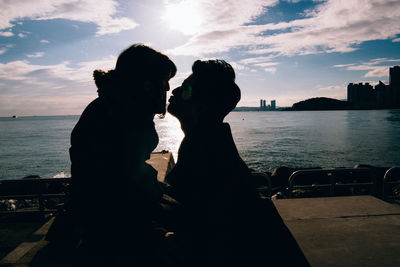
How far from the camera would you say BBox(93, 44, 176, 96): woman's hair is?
4.50ft

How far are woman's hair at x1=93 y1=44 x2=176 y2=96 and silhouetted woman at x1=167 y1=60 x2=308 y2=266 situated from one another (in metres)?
0.20

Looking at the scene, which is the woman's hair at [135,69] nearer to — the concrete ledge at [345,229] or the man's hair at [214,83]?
the man's hair at [214,83]

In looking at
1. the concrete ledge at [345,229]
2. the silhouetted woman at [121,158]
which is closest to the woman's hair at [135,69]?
the silhouetted woman at [121,158]

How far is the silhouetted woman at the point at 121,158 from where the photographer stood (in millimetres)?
1255

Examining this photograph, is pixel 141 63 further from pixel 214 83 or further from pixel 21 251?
pixel 21 251

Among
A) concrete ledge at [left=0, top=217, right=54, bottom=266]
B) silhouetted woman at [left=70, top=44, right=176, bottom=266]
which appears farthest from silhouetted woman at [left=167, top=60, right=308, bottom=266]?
concrete ledge at [left=0, top=217, right=54, bottom=266]

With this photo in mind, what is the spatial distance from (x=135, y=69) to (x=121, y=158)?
0.49 metres

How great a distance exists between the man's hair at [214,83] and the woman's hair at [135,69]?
0.84 feet

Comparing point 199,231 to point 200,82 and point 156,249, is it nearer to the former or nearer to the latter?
point 156,249

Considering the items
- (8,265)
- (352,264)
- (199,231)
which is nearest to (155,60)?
(199,231)

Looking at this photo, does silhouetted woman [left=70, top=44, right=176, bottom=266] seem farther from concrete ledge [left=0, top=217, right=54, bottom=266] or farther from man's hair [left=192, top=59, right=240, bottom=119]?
concrete ledge [left=0, top=217, right=54, bottom=266]

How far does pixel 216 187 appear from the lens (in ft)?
4.07

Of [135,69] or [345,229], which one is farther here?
[345,229]

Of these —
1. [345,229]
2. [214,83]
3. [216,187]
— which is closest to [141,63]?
[214,83]
